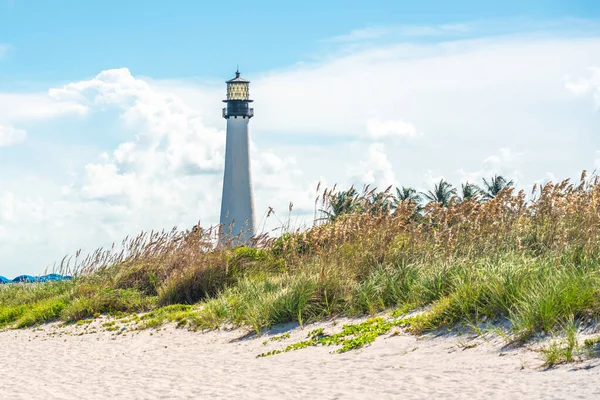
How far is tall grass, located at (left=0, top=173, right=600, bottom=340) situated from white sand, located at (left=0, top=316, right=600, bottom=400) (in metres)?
0.56

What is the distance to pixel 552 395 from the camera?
6.25 m

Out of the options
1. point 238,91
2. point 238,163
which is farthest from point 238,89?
point 238,163

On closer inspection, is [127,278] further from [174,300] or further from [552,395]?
[552,395]

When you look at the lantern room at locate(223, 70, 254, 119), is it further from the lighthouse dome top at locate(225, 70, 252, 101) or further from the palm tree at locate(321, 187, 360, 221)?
the palm tree at locate(321, 187, 360, 221)

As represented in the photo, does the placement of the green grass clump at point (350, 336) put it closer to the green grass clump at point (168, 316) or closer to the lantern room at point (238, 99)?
the green grass clump at point (168, 316)

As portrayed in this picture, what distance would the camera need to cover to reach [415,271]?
36.4 feet

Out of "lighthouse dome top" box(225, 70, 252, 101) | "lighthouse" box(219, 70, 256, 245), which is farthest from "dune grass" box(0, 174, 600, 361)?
"lighthouse dome top" box(225, 70, 252, 101)

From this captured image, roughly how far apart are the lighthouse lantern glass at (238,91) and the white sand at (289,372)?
33911 millimetres

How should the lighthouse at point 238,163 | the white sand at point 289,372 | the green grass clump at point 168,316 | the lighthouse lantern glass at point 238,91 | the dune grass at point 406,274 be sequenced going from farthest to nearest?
the lighthouse lantern glass at point 238,91
the lighthouse at point 238,163
the green grass clump at point 168,316
the dune grass at point 406,274
the white sand at point 289,372

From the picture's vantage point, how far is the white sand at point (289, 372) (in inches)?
268

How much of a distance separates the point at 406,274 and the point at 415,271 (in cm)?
17

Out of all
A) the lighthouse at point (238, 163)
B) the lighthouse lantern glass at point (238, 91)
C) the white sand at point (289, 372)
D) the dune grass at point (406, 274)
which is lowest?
the white sand at point (289, 372)

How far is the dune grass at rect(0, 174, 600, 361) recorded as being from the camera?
28.5 feet

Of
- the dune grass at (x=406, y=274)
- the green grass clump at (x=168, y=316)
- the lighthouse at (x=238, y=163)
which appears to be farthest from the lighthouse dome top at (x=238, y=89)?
the green grass clump at (x=168, y=316)
